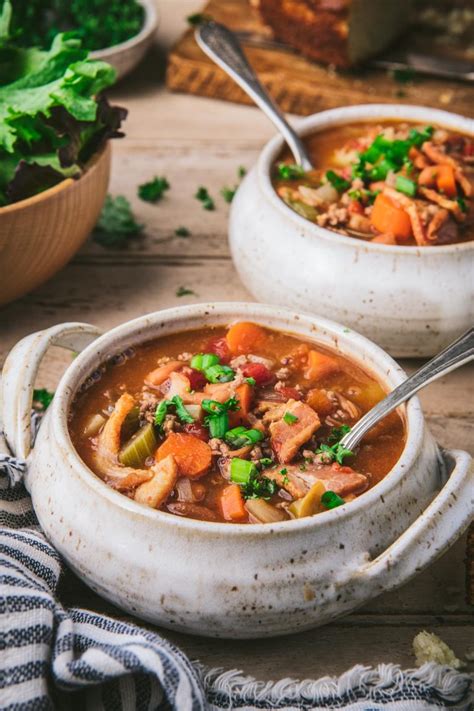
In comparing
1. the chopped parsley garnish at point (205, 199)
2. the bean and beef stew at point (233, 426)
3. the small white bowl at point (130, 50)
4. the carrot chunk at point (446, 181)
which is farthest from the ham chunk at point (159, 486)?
the small white bowl at point (130, 50)

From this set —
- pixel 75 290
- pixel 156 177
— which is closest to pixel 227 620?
pixel 75 290

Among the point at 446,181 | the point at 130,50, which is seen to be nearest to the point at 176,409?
the point at 446,181

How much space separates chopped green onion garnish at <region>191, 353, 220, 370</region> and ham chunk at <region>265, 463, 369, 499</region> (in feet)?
1.15

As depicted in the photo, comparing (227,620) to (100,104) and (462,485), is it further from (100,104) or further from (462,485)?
(100,104)

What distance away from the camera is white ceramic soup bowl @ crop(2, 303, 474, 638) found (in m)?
1.77

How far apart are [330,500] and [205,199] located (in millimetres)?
1950

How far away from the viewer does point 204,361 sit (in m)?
2.23

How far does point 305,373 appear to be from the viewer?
228 cm

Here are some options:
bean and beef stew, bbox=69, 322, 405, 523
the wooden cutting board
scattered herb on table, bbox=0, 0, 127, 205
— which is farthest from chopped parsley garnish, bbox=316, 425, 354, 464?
the wooden cutting board

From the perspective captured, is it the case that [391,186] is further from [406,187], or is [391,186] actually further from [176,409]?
[176,409]

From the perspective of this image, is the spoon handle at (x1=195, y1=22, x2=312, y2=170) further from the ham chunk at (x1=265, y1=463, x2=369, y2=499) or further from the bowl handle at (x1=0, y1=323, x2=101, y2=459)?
the ham chunk at (x1=265, y1=463, x2=369, y2=499)

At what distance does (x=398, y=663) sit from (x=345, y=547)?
1.03ft

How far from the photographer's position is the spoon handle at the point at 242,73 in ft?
10.1

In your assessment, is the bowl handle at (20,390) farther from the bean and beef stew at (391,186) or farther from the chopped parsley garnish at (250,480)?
the bean and beef stew at (391,186)
